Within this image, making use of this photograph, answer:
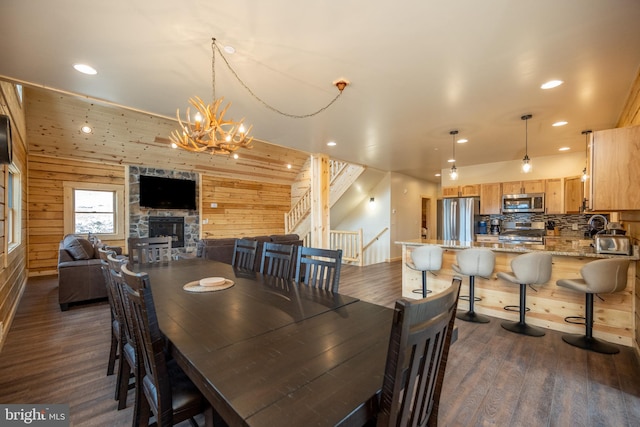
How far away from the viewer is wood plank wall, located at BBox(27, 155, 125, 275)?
542 cm

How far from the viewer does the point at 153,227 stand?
22.0 ft

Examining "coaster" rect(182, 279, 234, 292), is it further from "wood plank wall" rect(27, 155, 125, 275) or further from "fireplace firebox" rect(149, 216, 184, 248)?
"wood plank wall" rect(27, 155, 125, 275)

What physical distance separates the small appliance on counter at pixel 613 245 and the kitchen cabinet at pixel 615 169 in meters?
0.88

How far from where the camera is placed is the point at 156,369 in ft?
3.61

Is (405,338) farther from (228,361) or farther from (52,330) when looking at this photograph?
(52,330)

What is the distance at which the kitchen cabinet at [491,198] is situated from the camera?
596 centimetres

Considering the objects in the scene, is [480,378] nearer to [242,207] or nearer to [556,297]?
[556,297]

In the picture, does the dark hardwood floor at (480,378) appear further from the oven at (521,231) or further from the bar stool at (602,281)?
the oven at (521,231)

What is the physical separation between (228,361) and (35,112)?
6.39 metres

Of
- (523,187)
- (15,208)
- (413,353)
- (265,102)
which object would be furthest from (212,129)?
(523,187)

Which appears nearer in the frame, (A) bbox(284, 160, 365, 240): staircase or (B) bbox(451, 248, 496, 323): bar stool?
(B) bbox(451, 248, 496, 323): bar stool

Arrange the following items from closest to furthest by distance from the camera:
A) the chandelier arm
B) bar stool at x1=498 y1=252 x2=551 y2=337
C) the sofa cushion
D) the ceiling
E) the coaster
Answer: the ceiling < the coaster < the chandelier arm < bar stool at x1=498 y1=252 x2=551 y2=337 < the sofa cushion

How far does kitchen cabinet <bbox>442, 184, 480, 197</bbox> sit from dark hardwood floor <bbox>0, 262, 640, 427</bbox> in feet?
12.6

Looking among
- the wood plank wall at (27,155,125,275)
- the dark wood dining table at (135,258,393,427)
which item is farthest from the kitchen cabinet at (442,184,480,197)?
the wood plank wall at (27,155,125,275)
